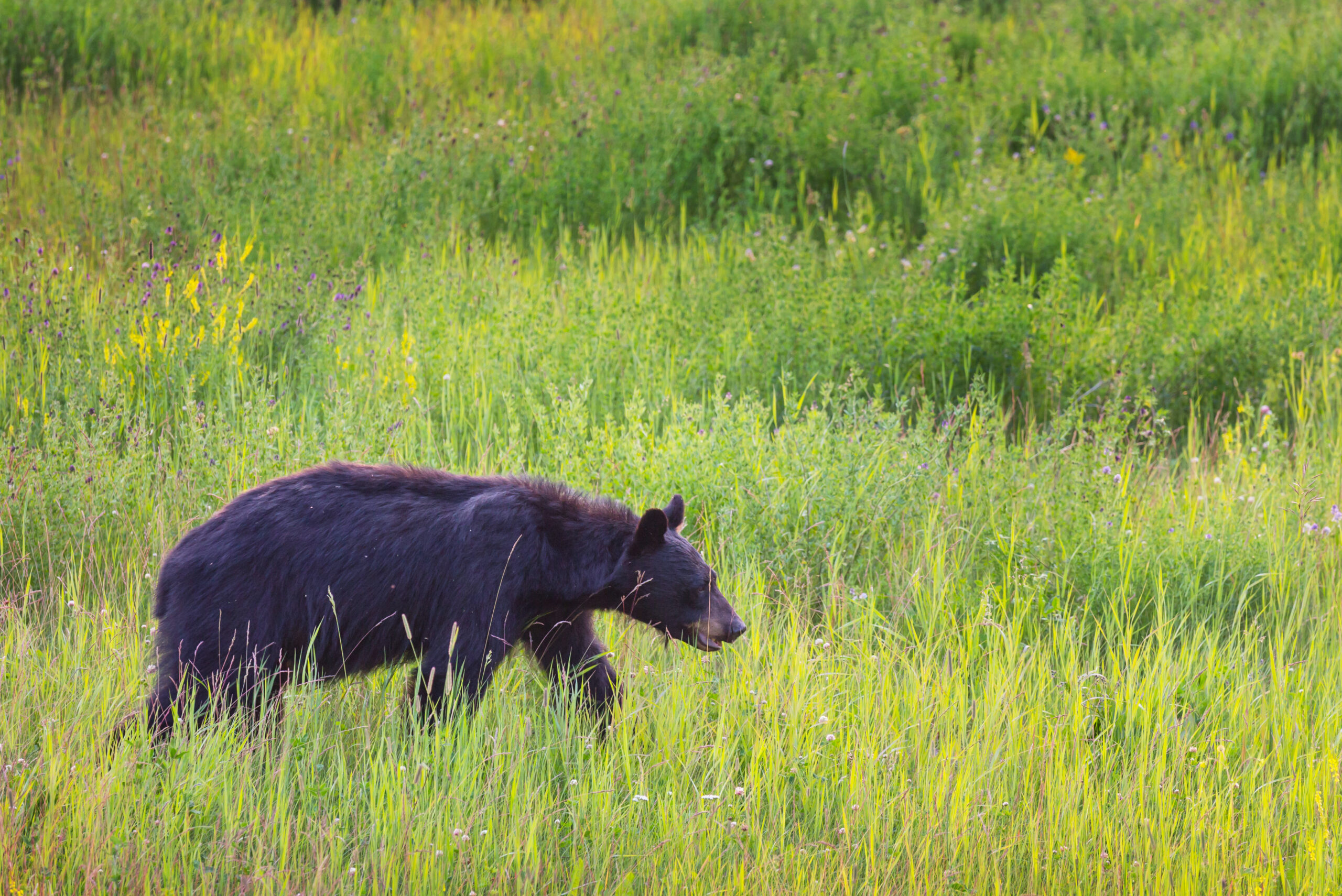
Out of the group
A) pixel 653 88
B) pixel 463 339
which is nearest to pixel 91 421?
pixel 463 339

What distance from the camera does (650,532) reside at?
11.9ft

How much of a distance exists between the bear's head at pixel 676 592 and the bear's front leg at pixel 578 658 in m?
0.21

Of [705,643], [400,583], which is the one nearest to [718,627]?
[705,643]

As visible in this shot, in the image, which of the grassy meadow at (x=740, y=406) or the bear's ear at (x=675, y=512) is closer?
the grassy meadow at (x=740, y=406)

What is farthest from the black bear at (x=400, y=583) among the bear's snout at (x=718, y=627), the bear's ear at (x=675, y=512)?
the bear's ear at (x=675, y=512)

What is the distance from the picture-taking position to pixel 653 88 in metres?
9.48

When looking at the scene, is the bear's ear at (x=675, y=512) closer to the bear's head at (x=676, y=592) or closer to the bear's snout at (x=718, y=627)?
the bear's head at (x=676, y=592)

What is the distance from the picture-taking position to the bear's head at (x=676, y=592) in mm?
3691

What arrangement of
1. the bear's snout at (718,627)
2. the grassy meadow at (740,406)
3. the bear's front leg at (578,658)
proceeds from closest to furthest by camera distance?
the grassy meadow at (740,406) < the bear's snout at (718,627) < the bear's front leg at (578,658)

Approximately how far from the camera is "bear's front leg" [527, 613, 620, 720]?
151 inches

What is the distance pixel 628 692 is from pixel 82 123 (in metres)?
7.65

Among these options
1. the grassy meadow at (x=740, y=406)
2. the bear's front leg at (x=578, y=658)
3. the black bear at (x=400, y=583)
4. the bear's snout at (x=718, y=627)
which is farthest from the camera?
the bear's front leg at (x=578, y=658)

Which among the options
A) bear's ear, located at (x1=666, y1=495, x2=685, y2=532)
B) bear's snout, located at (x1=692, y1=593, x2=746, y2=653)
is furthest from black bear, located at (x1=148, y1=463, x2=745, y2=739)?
bear's ear, located at (x1=666, y1=495, x2=685, y2=532)

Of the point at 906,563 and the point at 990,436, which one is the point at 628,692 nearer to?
the point at 906,563
